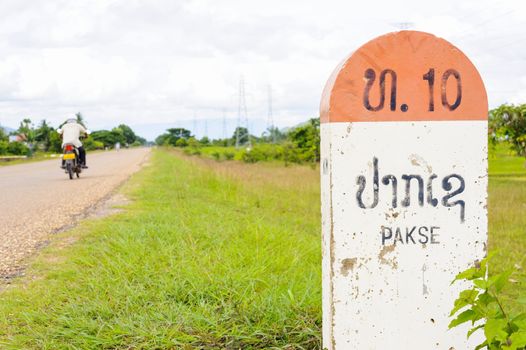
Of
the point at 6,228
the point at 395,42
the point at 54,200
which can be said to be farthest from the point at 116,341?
the point at 54,200

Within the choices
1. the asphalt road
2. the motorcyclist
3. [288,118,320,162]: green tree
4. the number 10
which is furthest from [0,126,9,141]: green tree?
the number 10

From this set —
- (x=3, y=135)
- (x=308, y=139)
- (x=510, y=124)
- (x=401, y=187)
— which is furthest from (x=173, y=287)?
(x=3, y=135)

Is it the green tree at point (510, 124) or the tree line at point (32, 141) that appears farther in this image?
the tree line at point (32, 141)

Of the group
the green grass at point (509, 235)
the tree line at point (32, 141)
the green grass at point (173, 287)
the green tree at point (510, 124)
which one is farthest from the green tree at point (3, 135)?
the green grass at point (173, 287)

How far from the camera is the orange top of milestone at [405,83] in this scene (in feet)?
7.74

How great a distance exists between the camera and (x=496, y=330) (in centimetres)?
177

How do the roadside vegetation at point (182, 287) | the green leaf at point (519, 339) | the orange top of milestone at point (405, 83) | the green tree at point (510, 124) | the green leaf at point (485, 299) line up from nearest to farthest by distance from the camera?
the green leaf at point (519, 339), the green leaf at point (485, 299), the orange top of milestone at point (405, 83), the roadside vegetation at point (182, 287), the green tree at point (510, 124)

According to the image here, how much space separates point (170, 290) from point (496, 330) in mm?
2258

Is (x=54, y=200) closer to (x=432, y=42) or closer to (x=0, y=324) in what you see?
(x=0, y=324)

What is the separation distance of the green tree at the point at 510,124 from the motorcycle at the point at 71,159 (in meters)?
10.2

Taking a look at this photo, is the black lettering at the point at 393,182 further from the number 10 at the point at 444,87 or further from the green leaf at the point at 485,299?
the green leaf at the point at 485,299

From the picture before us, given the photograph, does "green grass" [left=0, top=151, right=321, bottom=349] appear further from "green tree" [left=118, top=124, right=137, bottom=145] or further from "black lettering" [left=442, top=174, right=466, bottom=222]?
"green tree" [left=118, top=124, right=137, bottom=145]

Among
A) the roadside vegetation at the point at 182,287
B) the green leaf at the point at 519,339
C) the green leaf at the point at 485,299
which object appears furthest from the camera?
the roadside vegetation at the point at 182,287

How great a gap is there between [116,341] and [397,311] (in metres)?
1.37
